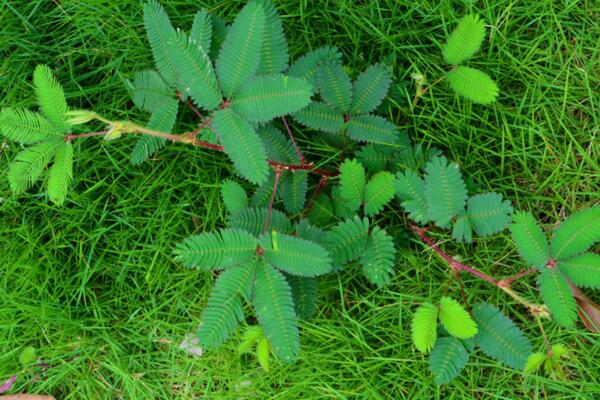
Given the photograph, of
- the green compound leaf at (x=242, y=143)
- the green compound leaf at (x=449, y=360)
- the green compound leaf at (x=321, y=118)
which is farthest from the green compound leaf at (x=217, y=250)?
the green compound leaf at (x=449, y=360)

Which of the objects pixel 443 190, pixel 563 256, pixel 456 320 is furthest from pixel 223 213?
pixel 563 256

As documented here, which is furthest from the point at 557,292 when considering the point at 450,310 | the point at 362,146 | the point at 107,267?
the point at 107,267

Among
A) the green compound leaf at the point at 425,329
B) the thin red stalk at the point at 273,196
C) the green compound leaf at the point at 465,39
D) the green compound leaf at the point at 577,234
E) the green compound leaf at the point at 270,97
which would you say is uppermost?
the green compound leaf at the point at 465,39

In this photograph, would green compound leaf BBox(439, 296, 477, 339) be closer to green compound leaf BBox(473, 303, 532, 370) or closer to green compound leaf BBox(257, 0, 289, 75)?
green compound leaf BBox(473, 303, 532, 370)

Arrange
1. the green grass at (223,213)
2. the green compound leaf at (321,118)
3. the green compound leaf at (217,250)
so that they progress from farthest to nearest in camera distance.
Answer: the green grass at (223,213) → the green compound leaf at (321,118) → the green compound leaf at (217,250)

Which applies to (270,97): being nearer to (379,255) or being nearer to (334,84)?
(334,84)

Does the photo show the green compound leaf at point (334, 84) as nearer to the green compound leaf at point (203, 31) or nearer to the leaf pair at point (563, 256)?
the green compound leaf at point (203, 31)
